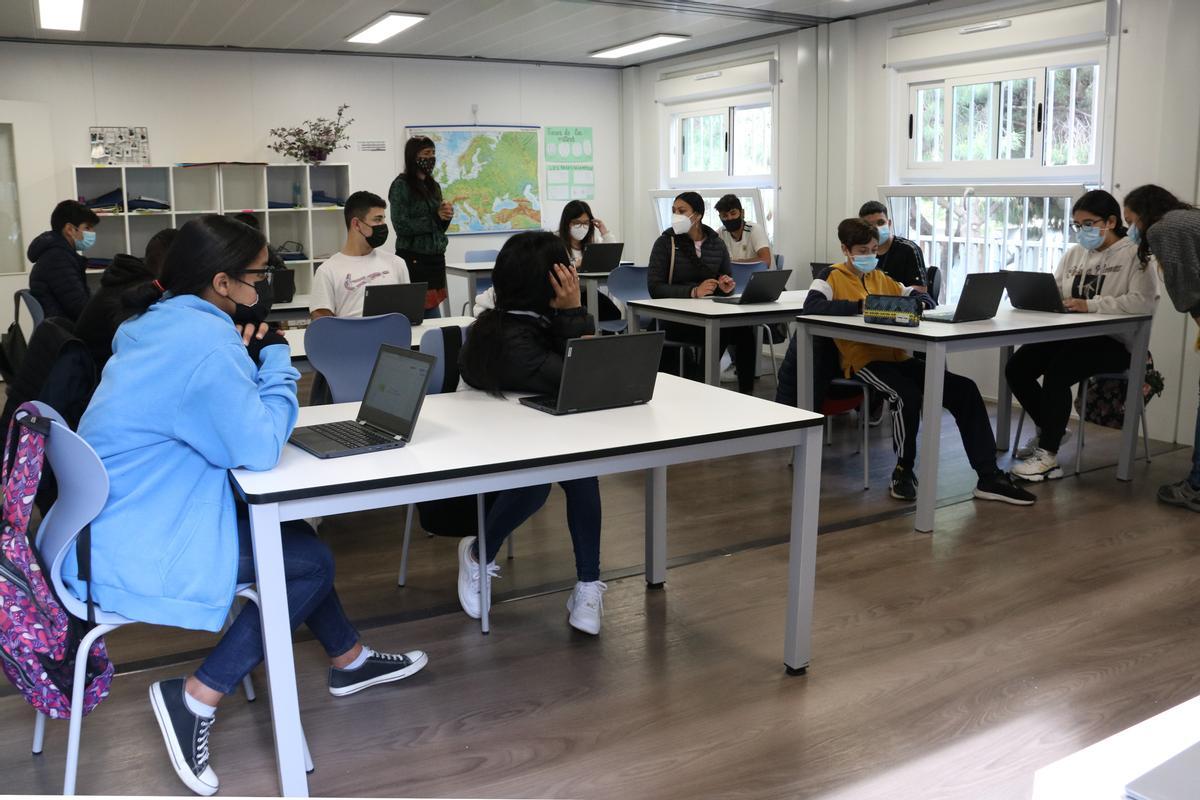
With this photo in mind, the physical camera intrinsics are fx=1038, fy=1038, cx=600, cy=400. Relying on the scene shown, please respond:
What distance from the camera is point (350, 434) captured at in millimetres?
2486

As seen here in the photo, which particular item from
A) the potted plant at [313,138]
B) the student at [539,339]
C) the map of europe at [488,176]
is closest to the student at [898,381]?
the student at [539,339]

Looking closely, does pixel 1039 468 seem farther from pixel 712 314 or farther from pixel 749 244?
pixel 749 244

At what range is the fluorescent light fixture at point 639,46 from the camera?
784 cm

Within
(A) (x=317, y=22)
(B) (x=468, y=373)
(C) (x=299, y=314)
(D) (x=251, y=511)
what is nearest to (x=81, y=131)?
(A) (x=317, y=22)

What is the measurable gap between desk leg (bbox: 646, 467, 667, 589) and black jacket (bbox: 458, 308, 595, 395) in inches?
22.0

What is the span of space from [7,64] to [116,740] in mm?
6827

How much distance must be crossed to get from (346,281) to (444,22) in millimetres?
3515

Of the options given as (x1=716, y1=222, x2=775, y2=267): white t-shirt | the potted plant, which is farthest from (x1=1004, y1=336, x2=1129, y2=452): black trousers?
the potted plant

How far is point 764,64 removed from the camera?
788cm

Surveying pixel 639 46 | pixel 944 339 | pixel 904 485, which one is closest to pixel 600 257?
pixel 639 46

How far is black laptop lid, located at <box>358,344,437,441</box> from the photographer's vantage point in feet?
7.85

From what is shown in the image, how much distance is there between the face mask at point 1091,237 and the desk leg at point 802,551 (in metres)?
2.60

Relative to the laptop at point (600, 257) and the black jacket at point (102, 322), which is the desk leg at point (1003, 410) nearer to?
the laptop at point (600, 257)

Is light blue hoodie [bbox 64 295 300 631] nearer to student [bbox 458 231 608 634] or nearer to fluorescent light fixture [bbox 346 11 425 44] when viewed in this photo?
student [bbox 458 231 608 634]
